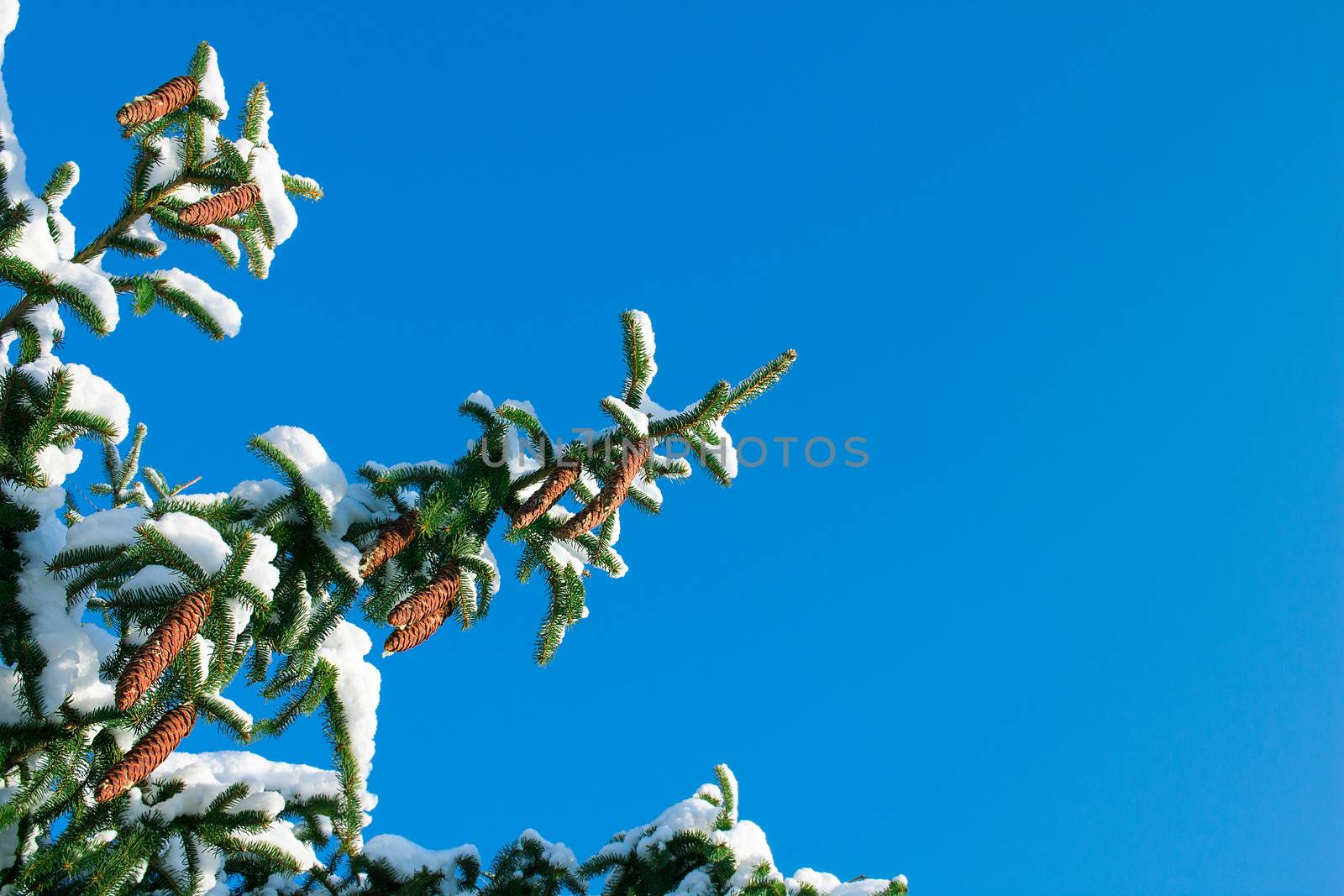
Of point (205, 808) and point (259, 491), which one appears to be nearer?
point (259, 491)

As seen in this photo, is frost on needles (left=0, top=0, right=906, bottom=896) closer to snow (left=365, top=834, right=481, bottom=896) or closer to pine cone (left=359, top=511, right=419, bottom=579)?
pine cone (left=359, top=511, right=419, bottom=579)

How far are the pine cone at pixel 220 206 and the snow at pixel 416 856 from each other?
3.54 meters

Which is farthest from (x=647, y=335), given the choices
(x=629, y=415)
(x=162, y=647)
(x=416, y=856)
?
(x=416, y=856)

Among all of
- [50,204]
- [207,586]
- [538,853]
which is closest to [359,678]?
→ [207,586]

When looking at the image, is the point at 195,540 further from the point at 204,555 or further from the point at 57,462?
the point at 57,462

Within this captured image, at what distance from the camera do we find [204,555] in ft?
10.6

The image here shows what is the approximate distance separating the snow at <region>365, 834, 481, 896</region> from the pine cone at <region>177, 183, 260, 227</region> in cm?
354

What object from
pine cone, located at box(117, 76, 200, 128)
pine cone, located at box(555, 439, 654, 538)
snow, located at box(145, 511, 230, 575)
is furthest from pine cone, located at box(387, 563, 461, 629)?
pine cone, located at box(117, 76, 200, 128)

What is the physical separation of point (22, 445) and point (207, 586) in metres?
1.09

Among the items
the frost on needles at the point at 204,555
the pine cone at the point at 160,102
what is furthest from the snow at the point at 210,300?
the pine cone at the point at 160,102

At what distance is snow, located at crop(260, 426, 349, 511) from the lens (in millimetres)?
3748

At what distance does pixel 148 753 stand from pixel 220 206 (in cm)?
258

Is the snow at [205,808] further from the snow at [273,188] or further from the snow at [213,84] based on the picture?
the snow at [213,84]

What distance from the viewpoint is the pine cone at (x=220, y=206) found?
4.30 m
